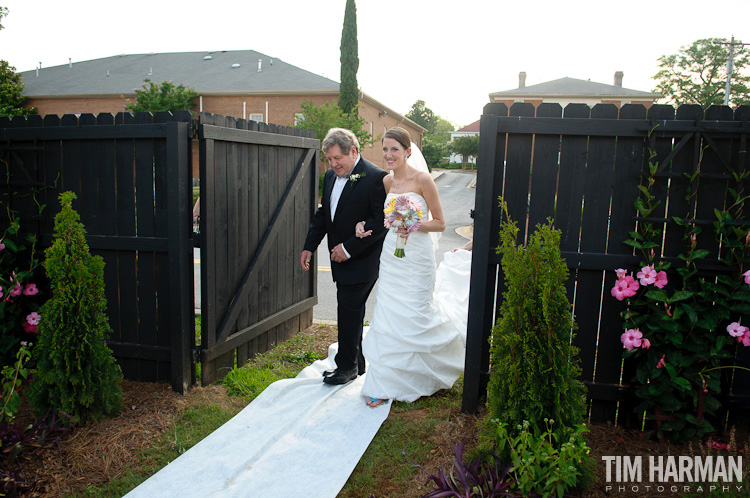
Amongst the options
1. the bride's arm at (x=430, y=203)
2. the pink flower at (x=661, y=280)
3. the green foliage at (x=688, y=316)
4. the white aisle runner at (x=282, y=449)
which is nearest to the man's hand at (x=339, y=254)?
the bride's arm at (x=430, y=203)

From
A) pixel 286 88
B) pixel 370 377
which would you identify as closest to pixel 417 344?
pixel 370 377

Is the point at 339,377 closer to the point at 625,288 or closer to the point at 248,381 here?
the point at 248,381

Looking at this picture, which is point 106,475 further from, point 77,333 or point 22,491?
point 77,333

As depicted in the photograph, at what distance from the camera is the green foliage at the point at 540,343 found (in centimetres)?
277

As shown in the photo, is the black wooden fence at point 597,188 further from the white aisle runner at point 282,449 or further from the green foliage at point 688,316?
the white aisle runner at point 282,449

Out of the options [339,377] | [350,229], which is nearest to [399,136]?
[350,229]

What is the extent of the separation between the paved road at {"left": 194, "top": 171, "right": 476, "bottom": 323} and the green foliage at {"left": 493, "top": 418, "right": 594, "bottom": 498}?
3.52 m

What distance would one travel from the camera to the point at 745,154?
3.26 meters

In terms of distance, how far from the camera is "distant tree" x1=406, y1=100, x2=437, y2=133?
8931 cm

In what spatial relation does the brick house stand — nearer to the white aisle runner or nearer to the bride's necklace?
the bride's necklace

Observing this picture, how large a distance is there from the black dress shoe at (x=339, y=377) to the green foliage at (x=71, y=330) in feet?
5.61

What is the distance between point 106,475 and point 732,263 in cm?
403

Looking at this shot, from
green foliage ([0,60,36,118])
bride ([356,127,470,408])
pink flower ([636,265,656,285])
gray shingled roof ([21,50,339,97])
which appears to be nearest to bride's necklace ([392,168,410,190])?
bride ([356,127,470,408])

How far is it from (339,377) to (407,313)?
869 mm
